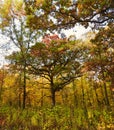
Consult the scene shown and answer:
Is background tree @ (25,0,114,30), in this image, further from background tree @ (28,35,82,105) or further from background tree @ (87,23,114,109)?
background tree @ (28,35,82,105)

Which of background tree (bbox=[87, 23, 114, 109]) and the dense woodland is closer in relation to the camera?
the dense woodland

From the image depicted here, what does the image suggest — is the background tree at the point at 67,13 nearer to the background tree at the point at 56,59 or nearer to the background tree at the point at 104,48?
the background tree at the point at 104,48

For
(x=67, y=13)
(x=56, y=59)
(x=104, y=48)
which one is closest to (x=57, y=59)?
(x=56, y=59)

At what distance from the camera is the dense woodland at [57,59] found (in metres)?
8.05

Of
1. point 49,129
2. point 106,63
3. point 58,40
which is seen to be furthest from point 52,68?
point 49,129

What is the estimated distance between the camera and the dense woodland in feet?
26.4

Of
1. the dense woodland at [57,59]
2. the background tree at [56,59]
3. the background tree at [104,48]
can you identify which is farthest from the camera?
the background tree at [56,59]

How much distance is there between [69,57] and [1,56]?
889 cm

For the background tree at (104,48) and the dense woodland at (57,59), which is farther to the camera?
the background tree at (104,48)

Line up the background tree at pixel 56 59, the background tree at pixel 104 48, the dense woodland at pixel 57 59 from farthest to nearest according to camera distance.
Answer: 1. the background tree at pixel 56 59
2. the background tree at pixel 104 48
3. the dense woodland at pixel 57 59

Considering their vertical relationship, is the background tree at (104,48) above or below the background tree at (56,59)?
below

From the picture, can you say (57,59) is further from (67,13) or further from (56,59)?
(67,13)

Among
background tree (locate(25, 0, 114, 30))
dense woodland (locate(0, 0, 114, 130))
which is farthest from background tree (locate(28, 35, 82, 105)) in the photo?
background tree (locate(25, 0, 114, 30))

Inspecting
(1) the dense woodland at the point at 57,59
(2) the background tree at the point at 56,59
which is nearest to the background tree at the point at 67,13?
(1) the dense woodland at the point at 57,59
